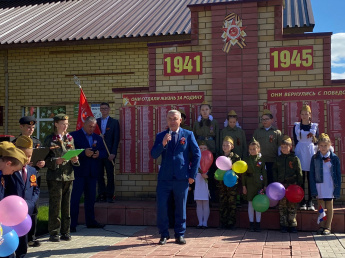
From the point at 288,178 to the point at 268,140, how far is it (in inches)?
32.0

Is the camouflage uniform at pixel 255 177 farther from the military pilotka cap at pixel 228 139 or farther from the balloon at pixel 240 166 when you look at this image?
the military pilotka cap at pixel 228 139

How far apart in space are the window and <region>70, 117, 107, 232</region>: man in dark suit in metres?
5.38

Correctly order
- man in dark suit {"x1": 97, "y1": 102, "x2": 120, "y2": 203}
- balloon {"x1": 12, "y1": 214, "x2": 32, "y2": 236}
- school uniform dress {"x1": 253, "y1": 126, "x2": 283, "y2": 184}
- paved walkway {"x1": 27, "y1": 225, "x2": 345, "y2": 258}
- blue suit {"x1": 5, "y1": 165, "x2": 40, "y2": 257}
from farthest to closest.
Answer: man in dark suit {"x1": 97, "y1": 102, "x2": 120, "y2": 203} < school uniform dress {"x1": 253, "y1": 126, "x2": 283, "y2": 184} < paved walkway {"x1": 27, "y1": 225, "x2": 345, "y2": 258} < blue suit {"x1": 5, "y1": 165, "x2": 40, "y2": 257} < balloon {"x1": 12, "y1": 214, "x2": 32, "y2": 236}

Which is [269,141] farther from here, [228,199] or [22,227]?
[22,227]

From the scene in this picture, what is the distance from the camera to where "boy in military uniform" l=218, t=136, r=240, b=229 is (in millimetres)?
7375

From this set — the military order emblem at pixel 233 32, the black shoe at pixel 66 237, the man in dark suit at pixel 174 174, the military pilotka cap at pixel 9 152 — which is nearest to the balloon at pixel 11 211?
the military pilotka cap at pixel 9 152

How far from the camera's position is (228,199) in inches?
291

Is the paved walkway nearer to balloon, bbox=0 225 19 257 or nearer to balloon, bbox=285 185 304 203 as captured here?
balloon, bbox=285 185 304 203

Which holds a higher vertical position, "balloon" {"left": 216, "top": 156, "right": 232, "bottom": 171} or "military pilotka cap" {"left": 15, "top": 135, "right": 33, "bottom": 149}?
"military pilotka cap" {"left": 15, "top": 135, "right": 33, "bottom": 149}

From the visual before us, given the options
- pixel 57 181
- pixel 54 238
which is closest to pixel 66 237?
pixel 54 238

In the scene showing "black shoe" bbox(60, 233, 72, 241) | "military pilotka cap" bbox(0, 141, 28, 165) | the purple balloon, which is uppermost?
"military pilotka cap" bbox(0, 141, 28, 165)

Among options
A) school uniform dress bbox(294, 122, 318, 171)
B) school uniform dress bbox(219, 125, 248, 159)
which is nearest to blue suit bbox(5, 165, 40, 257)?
school uniform dress bbox(219, 125, 248, 159)

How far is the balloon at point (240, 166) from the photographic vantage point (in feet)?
23.3

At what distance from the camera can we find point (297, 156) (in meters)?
7.48
